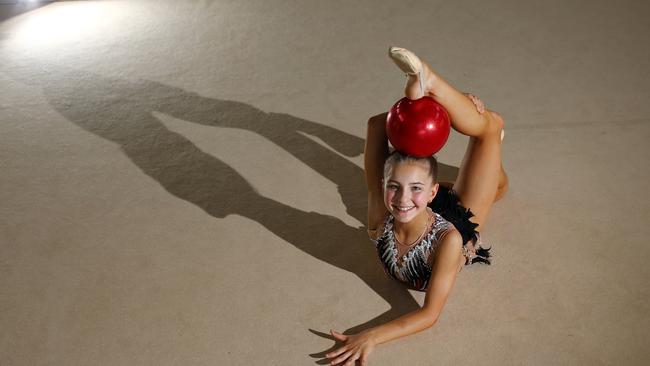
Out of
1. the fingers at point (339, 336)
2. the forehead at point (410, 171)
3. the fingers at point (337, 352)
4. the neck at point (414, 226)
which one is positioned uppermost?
the forehead at point (410, 171)

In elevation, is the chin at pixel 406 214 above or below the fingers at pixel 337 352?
above

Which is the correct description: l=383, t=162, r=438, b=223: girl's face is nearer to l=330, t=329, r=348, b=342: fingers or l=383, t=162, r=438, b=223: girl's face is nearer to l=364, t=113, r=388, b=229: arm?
l=364, t=113, r=388, b=229: arm

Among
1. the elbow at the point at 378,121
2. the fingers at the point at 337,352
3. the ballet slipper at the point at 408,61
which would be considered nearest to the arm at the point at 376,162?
the elbow at the point at 378,121

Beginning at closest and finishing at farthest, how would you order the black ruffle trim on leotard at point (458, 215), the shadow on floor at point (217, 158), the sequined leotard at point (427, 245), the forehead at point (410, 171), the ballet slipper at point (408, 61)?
the ballet slipper at point (408, 61)
the forehead at point (410, 171)
the sequined leotard at point (427, 245)
the black ruffle trim on leotard at point (458, 215)
the shadow on floor at point (217, 158)

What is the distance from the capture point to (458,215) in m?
1.78

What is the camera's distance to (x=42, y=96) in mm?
2531

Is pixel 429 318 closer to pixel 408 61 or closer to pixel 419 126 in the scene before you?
pixel 419 126

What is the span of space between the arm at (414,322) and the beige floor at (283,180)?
0.05 metres

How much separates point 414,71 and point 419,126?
0.39ft

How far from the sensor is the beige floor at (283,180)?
1.72 m

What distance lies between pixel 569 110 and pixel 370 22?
0.88 meters

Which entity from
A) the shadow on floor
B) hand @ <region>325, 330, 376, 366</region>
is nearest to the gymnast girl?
hand @ <region>325, 330, 376, 366</region>

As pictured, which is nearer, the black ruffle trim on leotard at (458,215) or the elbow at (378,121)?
Result: the elbow at (378,121)

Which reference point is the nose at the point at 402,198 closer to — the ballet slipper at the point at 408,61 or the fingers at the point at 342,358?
the ballet slipper at the point at 408,61
